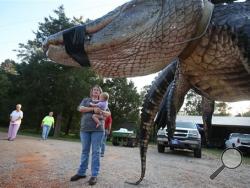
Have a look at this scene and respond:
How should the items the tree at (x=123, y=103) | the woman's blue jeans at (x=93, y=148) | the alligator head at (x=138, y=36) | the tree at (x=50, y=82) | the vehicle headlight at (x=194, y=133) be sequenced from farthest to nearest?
the tree at (x=123, y=103) < the tree at (x=50, y=82) < the vehicle headlight at (x=194, y=133) < the woman's blue jeans at (x=93, y=148) < the alligator head at (x=138, y=36)

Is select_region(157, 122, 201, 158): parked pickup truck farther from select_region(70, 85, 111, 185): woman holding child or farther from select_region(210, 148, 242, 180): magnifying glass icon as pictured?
select_region(210, 148, 242, 180): magnifying glass icon

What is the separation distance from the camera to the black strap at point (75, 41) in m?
1.50

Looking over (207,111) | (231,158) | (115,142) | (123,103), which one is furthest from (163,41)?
(123,103)

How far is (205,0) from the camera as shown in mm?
1478

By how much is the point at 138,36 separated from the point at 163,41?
0.36 feet

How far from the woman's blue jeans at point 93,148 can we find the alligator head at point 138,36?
3.78 m

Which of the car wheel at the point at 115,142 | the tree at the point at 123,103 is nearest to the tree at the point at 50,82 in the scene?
the tree at the point at 123,103

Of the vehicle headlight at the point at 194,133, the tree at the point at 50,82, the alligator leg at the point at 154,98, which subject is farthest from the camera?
the tree at the point at 50,82

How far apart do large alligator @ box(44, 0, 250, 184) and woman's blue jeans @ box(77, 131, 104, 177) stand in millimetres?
3709

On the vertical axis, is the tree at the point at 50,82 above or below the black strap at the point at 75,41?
above

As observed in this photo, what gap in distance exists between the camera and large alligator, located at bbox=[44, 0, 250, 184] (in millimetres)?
1439

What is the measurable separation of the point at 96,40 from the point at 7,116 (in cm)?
4368

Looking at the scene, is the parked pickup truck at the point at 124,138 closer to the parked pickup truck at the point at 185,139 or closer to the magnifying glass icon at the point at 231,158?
the parked pickup truck at the point at 185,139

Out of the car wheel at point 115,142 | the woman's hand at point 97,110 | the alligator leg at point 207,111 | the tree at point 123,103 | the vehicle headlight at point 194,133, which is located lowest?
the car wheel at point 115,142
